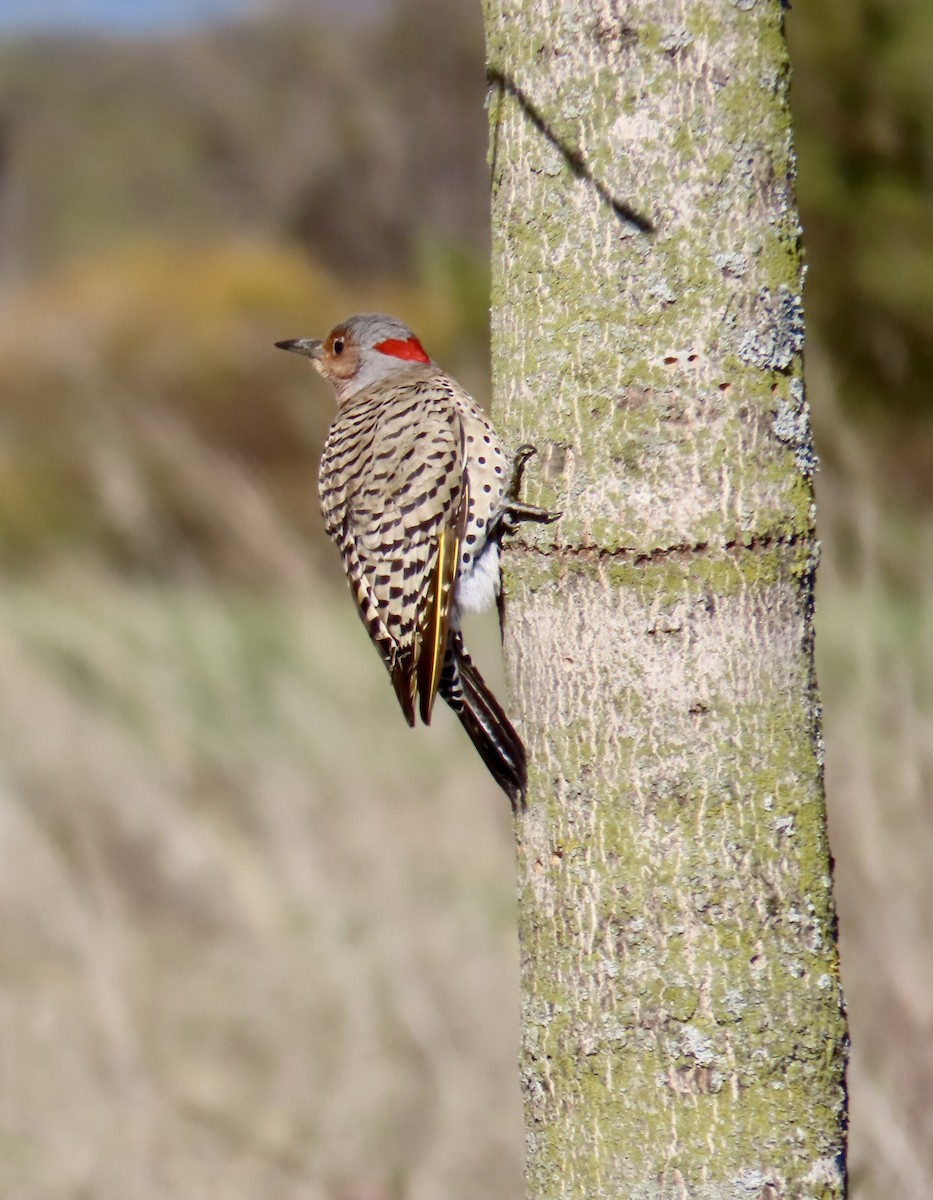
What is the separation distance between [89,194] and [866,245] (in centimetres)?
1244

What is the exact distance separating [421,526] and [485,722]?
47 cm

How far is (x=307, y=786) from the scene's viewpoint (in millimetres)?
5578

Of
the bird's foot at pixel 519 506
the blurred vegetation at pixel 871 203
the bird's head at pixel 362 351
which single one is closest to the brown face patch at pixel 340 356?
the bird's head at pixel 362 351

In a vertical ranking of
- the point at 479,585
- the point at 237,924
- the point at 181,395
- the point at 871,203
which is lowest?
the point at 237,924

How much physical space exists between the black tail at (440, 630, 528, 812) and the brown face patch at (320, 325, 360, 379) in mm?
813

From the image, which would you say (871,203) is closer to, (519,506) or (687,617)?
(519,506)

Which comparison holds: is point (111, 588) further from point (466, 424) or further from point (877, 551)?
point (466, 424)

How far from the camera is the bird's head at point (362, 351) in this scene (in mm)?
2906

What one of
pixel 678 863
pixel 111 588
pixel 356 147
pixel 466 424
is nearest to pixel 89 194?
pixel 356 147

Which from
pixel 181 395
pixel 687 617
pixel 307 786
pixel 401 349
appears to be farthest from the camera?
pixel 181 395

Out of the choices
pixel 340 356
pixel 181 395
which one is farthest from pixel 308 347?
pixel 181 395

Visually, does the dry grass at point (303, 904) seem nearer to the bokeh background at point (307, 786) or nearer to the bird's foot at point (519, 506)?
the bokeh background at point (307, 786)

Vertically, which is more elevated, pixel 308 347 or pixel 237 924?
pixel 308 347

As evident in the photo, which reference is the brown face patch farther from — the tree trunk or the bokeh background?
the tree trunk
